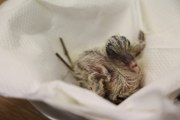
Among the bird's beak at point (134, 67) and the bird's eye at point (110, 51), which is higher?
the bird's eye at point (110, 51)

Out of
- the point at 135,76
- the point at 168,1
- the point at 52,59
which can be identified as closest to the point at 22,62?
the point at 52,59

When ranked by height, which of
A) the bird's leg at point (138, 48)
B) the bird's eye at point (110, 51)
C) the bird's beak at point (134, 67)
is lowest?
the bird's beak at point (134, 67)

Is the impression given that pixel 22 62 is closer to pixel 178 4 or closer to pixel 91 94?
pixel 91 94

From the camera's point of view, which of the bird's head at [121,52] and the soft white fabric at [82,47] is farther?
the bird's head at [121,52]
